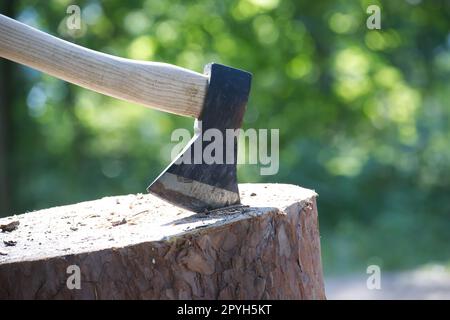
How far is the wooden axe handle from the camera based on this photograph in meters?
2.15

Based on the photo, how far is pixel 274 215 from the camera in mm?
1988

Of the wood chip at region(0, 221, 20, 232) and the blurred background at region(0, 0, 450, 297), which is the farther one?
the blurred background at region(0, 0, 450, 297)

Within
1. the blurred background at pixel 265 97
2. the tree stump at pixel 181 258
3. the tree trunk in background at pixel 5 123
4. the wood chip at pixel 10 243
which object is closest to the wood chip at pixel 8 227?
the tree stump at pixel 181 258

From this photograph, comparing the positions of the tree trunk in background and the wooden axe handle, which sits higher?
the tree trunk in background

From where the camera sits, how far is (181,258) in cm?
186

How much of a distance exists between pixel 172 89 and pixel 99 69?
27 centimetres

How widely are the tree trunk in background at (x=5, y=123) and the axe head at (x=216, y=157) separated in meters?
7.10

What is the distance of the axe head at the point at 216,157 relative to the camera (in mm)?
2148

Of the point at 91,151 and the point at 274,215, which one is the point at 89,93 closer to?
the point at 91,151

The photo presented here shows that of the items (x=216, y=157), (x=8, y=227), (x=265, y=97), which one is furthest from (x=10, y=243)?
(x=265, y=97)

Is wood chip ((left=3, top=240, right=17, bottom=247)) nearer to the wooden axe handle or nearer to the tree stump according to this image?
the tree stump

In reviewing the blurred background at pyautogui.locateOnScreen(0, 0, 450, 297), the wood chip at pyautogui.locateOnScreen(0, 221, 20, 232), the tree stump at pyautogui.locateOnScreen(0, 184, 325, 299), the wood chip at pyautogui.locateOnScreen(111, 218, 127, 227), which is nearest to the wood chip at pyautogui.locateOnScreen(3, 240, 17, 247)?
the tree stump at pyautogui.locateOnScreen(0, 184, 325, 299)

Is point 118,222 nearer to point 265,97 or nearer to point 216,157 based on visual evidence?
point 216,157

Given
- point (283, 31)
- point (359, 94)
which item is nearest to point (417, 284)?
point (359, 94)
